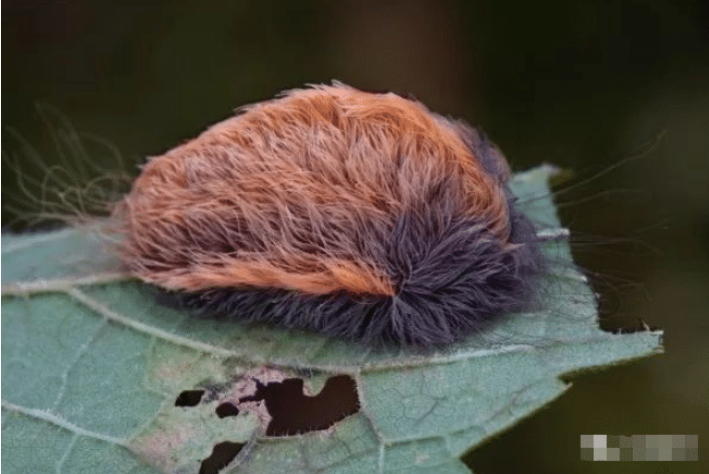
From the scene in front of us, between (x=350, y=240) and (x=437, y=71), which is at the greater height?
(x=437, y=71)

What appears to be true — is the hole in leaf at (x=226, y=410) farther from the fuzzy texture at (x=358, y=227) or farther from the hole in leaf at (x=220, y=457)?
the fuzzy texture at (x=358, y=227)

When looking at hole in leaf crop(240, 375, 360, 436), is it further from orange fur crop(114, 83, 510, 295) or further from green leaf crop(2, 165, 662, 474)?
orange fur crop(114, 83, 510, 295)

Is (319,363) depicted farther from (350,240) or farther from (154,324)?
(154,324)

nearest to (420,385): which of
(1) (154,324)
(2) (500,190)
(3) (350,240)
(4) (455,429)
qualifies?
(4) (455,429)

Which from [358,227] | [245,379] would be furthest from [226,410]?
[358,227]

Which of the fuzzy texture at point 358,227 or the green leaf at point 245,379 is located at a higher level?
the fuzzy texture at point 358,227

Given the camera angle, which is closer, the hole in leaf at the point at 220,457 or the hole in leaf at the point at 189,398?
the hole in leaf at the point at 220,457

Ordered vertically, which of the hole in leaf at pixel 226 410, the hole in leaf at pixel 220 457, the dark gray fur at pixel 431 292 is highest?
Result: the dark gray fur at pixel 431 292

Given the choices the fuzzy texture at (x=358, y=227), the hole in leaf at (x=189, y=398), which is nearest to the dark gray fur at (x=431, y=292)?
the fuzzy texture at (x=358, y=227)
